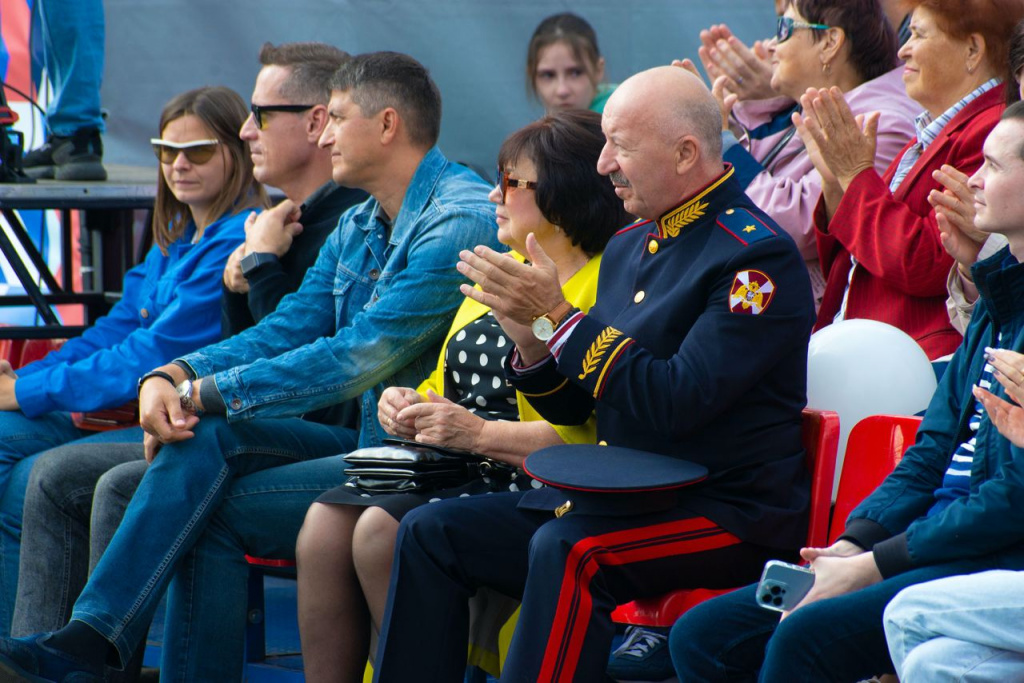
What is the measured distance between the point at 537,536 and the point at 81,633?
127 centimetres

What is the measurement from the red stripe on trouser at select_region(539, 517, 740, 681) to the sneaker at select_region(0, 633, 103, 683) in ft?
4.30

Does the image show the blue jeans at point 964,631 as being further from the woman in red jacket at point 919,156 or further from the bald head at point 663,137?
the woman in red jacket at point 919,156

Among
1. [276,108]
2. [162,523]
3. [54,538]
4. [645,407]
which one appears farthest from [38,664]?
[276,108]

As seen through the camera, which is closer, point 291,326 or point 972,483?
point 972,483

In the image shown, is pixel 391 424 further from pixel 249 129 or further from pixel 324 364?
pixel 249 129

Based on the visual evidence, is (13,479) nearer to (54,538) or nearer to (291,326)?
(54,538)

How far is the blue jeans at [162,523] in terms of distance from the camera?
3193 millimetres

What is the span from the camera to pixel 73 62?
16.1ft

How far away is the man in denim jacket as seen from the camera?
3.21 metres

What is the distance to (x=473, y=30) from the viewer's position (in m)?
5.52

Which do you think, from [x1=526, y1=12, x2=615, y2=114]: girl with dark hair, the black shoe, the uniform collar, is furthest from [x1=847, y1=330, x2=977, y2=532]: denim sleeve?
the black shoe

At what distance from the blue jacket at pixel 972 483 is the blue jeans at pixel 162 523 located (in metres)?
1.60

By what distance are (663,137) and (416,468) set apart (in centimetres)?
89

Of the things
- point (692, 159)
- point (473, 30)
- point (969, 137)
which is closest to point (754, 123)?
point (969, 137)
